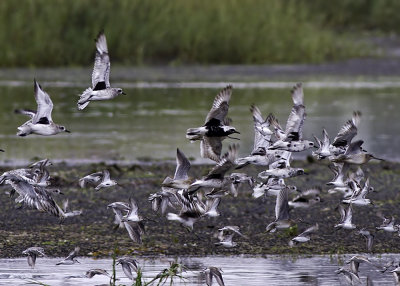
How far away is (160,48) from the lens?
114 ft

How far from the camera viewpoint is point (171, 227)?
41.7ft

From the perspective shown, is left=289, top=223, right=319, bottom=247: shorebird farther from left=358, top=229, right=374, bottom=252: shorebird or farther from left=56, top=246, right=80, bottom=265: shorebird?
left=56, top=246, right=80, bottom=265: shorebird

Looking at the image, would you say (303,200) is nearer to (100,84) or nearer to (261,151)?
(261,151)

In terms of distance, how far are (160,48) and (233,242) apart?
76.2ft

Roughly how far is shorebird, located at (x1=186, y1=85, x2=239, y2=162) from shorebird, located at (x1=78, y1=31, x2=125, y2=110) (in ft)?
2.81

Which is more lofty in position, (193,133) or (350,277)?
(193,133)

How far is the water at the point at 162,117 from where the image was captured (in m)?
18.8

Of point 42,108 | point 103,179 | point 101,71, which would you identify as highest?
point 101,71

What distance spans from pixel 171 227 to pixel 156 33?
2185 cm

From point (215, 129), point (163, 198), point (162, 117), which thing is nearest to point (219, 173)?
point (215, 129)

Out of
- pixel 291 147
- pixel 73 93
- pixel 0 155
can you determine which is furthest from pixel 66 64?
pixel 291 147

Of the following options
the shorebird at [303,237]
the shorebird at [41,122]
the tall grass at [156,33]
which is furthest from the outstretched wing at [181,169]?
the tall grass at [156,33]

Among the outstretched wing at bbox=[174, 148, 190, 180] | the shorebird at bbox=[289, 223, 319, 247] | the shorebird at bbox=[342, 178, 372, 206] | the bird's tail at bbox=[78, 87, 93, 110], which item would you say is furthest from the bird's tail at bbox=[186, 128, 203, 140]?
the shorebird at bbox=[342, 178, 372, 206]

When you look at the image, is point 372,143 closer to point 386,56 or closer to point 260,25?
point 260,25
